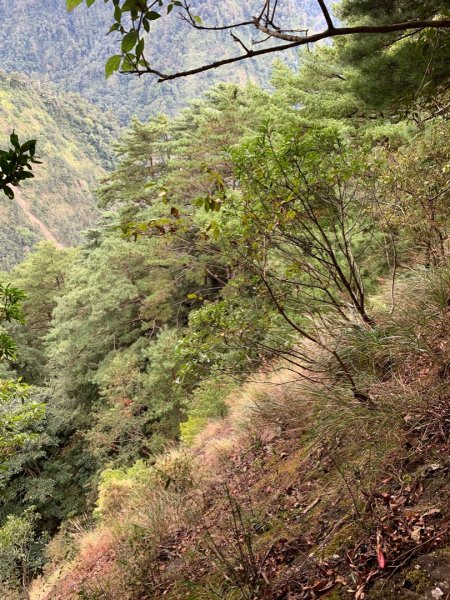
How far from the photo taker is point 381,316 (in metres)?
3.39

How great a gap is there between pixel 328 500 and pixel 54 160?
11501 centimetres

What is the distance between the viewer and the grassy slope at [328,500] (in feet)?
5.74

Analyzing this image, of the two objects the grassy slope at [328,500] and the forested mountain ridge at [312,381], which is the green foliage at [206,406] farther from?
the grassy slope at [328,500]

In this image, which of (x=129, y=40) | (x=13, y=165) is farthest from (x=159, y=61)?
(x=129, y=40)

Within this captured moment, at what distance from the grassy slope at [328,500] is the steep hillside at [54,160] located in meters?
88.0

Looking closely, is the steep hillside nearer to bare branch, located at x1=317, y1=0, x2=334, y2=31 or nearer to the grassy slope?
the grassy slope

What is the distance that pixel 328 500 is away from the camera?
234cm

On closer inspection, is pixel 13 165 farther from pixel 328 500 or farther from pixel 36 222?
pixel 36 222

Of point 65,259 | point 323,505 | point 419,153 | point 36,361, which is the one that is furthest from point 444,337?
point 65,259

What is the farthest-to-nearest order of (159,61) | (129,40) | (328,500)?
(159,61), (328,500), (129,40)

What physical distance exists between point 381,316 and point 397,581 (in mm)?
2134

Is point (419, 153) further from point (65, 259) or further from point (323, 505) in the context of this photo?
point (65, 259)

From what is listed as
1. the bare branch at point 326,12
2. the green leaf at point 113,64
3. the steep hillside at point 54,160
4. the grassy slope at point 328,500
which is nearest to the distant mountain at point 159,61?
the steep hillside at point 54,160

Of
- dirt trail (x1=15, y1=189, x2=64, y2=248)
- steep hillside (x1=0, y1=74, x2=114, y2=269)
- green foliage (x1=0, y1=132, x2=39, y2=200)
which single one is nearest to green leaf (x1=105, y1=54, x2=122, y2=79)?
green foliage (x1=0, y1=132, x2=39, y2=200)
